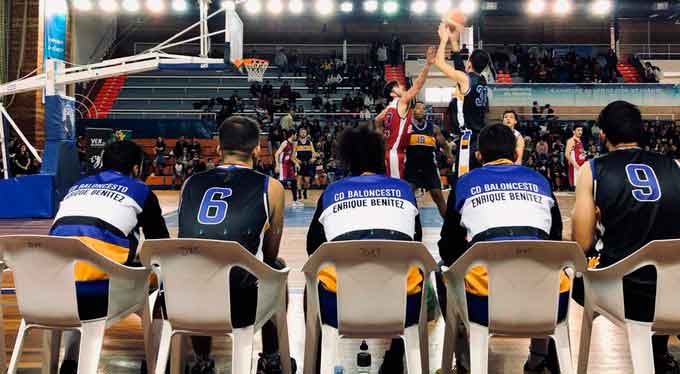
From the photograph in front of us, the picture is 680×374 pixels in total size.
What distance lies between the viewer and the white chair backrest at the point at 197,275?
2.41 metres

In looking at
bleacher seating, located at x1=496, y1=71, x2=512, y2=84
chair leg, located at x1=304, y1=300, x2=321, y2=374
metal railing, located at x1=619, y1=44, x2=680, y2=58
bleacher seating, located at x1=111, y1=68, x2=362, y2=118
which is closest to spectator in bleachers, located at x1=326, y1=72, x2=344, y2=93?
bleacher seating, located at x1=111, y1=68, x2=362, y2=118

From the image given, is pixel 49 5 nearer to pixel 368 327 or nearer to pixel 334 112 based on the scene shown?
pixel 368 327

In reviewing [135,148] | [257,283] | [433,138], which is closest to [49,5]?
[433,138]

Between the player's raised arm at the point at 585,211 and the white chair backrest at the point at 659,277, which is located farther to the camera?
the player's raised arm at the point at 585,211

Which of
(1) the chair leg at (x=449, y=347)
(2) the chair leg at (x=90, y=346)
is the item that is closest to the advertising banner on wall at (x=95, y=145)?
(2) the chair leg at (x=90, y=346)

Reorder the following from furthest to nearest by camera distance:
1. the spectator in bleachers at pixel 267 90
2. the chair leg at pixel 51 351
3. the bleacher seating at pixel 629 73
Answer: the bleacher seating at pixel 629 73 → the spectator in bleachers at pixel 267 90 → the chair leg at pixel 51 351

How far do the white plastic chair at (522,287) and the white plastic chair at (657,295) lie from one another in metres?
0.21

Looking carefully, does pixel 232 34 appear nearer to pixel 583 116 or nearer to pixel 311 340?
pixel 311 340

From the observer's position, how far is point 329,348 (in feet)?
8.20

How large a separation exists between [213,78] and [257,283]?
23.8 m

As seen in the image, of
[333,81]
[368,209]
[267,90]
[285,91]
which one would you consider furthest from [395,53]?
[368,209]

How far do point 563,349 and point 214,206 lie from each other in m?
1.65

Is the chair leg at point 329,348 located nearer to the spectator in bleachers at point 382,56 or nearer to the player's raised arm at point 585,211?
the player's raised arm at point 585,211

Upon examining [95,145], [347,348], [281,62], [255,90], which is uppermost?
[281,62]
